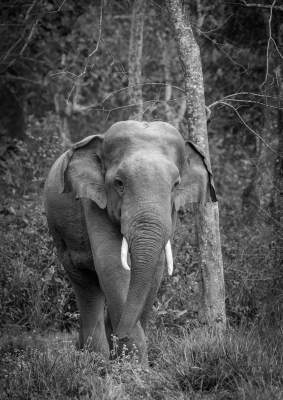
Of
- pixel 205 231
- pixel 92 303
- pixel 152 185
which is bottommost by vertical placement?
pixel 92 303

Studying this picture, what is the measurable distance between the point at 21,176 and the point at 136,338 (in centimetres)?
678

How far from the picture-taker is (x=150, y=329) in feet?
27.1

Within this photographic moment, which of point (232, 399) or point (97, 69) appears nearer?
point (232, 399)

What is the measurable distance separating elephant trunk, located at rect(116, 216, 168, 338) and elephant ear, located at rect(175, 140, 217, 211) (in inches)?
38.8

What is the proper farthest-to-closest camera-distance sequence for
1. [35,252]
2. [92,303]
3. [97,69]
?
[97,69], [35,252], [92,303]

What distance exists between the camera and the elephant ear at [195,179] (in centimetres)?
731

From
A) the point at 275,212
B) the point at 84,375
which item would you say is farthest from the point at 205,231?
the point at 84,375

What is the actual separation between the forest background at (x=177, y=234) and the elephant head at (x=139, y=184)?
Result: 65 centimetres

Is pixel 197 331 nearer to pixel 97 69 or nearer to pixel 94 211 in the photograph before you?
pixel 94 211

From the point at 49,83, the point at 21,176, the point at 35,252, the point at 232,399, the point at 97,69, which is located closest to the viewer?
the point at 232,399

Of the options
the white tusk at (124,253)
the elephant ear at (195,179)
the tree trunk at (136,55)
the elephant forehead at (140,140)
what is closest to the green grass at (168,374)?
the white tusk at (124,253)

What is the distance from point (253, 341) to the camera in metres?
6.63

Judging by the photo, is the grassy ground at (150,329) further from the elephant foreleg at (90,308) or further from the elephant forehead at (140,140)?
the elephant forehead at (140,140)

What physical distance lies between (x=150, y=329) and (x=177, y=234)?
2.18 metres
